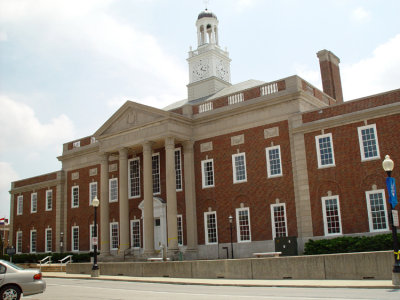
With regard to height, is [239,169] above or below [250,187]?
above

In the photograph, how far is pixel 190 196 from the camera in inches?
1464

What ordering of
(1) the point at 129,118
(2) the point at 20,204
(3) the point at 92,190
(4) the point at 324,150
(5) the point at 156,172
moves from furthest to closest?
(2) the point at 20,204 < (3) the point at 92,190 < (5) the point at 156,172 < (1) the point at 129,118 < (4) the point at 324,150

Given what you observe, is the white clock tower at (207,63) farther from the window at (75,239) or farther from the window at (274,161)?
the window at (75,239)

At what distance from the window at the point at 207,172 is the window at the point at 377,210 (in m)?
12.7

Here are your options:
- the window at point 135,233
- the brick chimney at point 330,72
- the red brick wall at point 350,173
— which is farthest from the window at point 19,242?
the brick chimney at point 330,72

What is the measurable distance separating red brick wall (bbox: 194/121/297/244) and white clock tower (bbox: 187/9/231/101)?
11.7 meters

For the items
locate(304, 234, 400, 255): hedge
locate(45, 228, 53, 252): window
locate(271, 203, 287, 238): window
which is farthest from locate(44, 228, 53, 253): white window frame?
locate(304, 234, 400, 255): hedge

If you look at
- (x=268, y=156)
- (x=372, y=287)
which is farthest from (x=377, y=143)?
(x=372, y=287)

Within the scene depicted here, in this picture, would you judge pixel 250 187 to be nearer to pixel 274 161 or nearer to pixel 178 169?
pixel 274 161

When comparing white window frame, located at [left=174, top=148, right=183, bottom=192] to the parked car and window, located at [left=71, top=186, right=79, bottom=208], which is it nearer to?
window, located at [left=71, top=186, right=79, bottom=208]

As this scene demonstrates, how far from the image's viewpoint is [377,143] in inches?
1140

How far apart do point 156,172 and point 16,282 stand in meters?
25.4

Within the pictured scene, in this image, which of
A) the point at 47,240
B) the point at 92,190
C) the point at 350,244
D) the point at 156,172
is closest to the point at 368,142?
the point at 350,244

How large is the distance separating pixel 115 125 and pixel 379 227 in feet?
77.4
